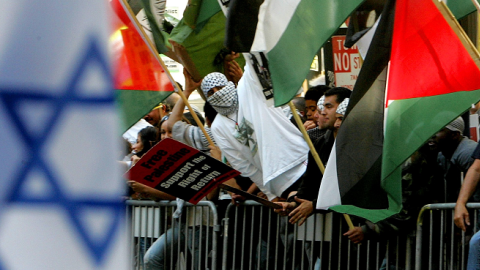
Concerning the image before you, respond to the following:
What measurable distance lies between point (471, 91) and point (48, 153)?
12.6 ft

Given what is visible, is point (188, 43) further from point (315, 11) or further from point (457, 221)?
point (457, 221)

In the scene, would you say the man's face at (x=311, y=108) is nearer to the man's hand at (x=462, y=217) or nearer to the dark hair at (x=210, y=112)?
the dark hair at (x=210, y=112)

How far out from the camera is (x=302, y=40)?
17.3ft

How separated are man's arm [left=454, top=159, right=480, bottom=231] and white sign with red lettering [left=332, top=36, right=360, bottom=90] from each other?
9.30 ft

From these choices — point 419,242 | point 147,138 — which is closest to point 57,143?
point 419,242

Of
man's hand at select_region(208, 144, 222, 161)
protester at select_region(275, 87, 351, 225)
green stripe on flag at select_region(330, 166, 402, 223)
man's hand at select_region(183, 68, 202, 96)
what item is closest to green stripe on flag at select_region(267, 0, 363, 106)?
green stripe on flag at select_region(330, 166, 402, 223)

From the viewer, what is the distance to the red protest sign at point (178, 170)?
612 centimetres

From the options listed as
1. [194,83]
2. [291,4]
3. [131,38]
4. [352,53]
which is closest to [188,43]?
[194,83]

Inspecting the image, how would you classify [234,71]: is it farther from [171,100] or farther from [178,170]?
[178,170]

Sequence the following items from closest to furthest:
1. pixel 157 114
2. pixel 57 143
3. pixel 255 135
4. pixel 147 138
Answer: pixel 57 143 < pixel 255 135 < pixel 147 138 < pixel 157 114

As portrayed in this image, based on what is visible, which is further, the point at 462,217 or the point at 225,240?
the point at 225,240

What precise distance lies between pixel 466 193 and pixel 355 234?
1.00 metres

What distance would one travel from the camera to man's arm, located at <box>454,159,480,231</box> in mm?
5625

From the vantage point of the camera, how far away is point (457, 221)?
5.64 meters
